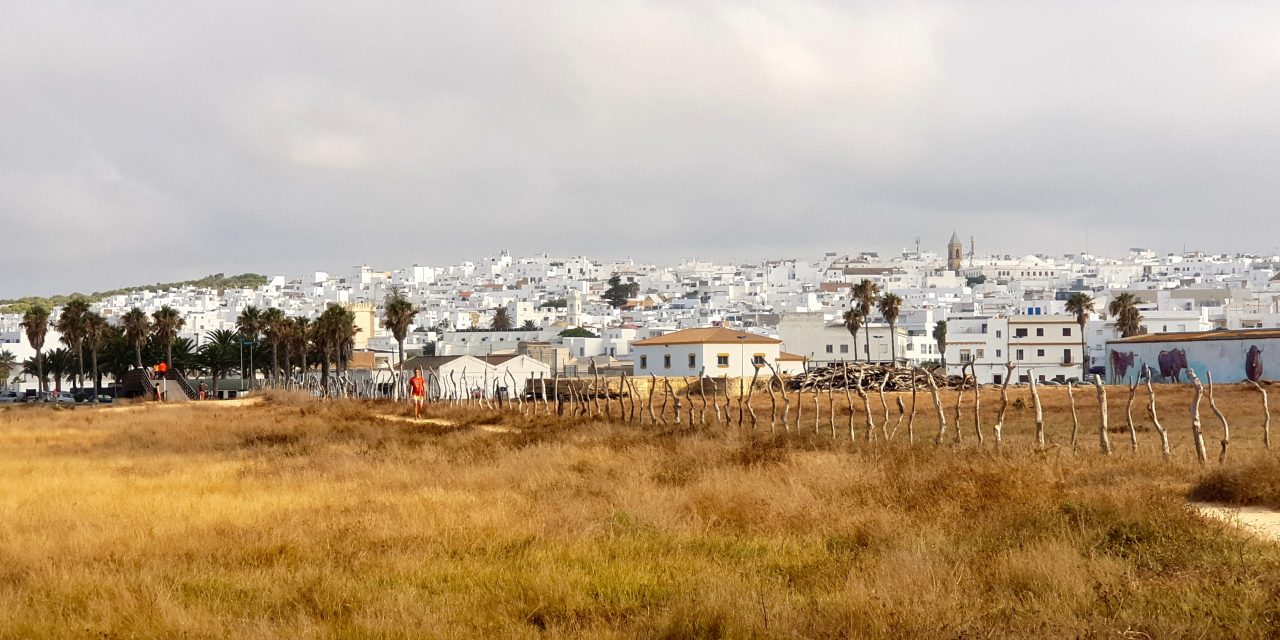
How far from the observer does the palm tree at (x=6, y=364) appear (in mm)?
143625

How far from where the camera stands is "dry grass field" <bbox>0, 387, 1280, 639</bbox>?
10102 mm

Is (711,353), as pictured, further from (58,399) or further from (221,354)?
(58,399)

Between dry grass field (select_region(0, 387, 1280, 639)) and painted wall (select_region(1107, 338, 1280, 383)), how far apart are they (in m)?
40.4

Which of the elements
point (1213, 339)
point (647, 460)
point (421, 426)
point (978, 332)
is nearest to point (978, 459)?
point (647, 460)

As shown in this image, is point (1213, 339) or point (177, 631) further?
point (1213, 339)

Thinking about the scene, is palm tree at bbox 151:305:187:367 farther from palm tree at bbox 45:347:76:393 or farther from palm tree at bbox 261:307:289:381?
palm tree at bbox 45:347:76:393

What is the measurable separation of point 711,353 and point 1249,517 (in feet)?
243

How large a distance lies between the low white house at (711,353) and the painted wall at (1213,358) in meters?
24.1

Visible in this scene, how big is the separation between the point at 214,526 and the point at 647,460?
350 inches

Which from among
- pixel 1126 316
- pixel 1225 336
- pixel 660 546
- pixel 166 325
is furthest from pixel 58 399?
pixel 660 546

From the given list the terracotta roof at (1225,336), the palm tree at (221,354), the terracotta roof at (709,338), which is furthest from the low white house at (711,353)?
the palm tree at (221,354)

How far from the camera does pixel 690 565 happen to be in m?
12.6

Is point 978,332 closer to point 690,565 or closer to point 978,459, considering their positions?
point 978,459

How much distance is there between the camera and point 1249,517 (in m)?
14.8
